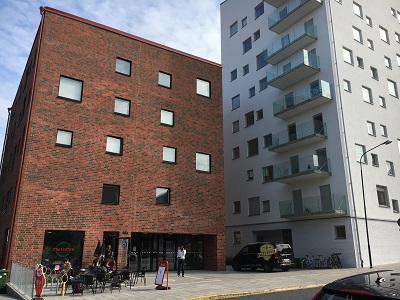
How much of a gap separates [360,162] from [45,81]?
21757 mm

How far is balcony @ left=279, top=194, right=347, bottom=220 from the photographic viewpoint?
80.7ft

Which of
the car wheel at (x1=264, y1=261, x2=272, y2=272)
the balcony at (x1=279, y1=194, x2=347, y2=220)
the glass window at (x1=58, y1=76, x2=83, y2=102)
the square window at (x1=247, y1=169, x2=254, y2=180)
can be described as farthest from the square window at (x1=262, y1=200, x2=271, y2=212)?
the glass window at (x1=58, y1=76, x2=83, y2=102)

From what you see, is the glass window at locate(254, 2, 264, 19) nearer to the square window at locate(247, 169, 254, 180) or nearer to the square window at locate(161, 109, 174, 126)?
the square window at locate(247, 169, 254, 180)

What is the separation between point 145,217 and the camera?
20938mm

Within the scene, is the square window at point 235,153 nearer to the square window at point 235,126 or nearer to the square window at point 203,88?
the square window at point 235,126

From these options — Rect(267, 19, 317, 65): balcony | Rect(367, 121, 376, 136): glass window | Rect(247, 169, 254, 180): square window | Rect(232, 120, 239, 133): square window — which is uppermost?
Rect(267, 19, 317, 65): balcony

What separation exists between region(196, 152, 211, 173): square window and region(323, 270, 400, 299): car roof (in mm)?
20378

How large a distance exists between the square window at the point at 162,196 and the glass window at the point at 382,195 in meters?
16.2

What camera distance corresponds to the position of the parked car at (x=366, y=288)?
3.04 metres

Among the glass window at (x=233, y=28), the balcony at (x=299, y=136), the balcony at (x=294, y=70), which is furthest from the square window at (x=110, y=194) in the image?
the glass window at (x=233, y=28)

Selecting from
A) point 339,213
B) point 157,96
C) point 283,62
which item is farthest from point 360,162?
point 157,96

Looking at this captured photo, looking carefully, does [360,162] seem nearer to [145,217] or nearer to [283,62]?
[283,62]

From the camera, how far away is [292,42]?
99.2 feet

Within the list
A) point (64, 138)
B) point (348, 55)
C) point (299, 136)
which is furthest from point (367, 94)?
point (64, 138)
